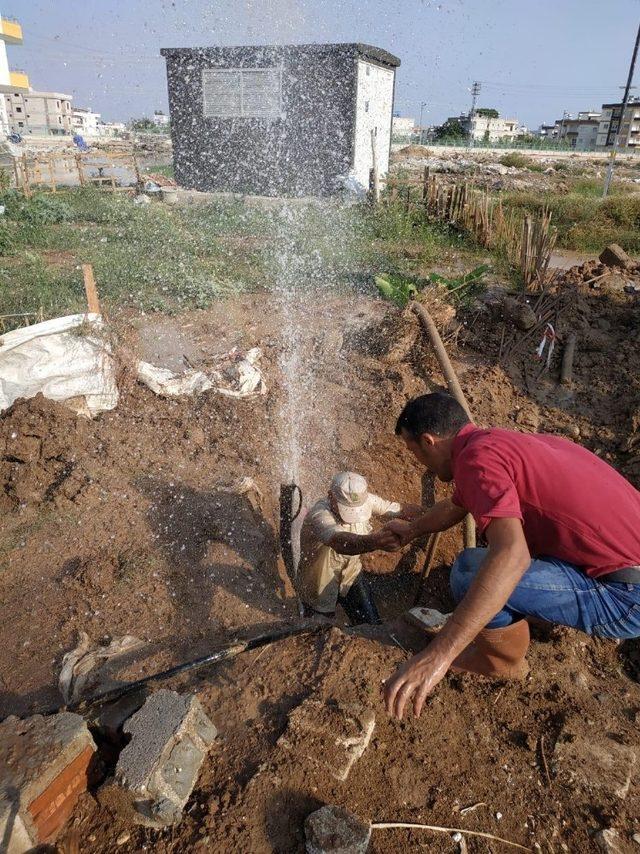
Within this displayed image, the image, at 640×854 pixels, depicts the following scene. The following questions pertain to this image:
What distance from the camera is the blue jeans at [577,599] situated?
2.35 m

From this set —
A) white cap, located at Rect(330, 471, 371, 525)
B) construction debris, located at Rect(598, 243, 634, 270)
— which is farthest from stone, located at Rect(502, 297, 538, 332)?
white cap, located at Rect(330, 471, 371, 525)

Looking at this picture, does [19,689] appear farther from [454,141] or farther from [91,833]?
[454,141]

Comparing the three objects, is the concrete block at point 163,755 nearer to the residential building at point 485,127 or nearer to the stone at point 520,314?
the stone at point 520,314

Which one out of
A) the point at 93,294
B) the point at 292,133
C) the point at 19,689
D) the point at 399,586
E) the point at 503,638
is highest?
the point at 292,133

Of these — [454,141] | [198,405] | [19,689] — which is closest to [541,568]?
[19,689]

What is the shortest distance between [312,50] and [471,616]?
50.9ft

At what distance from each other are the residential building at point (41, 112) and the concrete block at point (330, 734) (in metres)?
45.5

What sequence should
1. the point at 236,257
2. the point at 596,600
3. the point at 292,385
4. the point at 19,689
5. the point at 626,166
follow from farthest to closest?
the point at 626,166 < the point at 236,257 < the point at 292,385 < the point at 19,689 < the point at 596,600

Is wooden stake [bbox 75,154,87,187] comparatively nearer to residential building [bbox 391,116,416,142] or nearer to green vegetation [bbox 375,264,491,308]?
green vegetation [bbox 375,264,491,308]

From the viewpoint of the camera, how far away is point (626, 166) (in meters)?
31.3

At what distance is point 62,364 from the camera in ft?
14.9

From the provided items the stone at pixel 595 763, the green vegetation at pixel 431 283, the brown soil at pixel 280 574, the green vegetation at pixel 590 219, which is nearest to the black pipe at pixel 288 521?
the brown soil at pixel 280 574

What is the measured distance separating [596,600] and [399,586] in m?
1.98

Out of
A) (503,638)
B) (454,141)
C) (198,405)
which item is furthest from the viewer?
(454,141)
